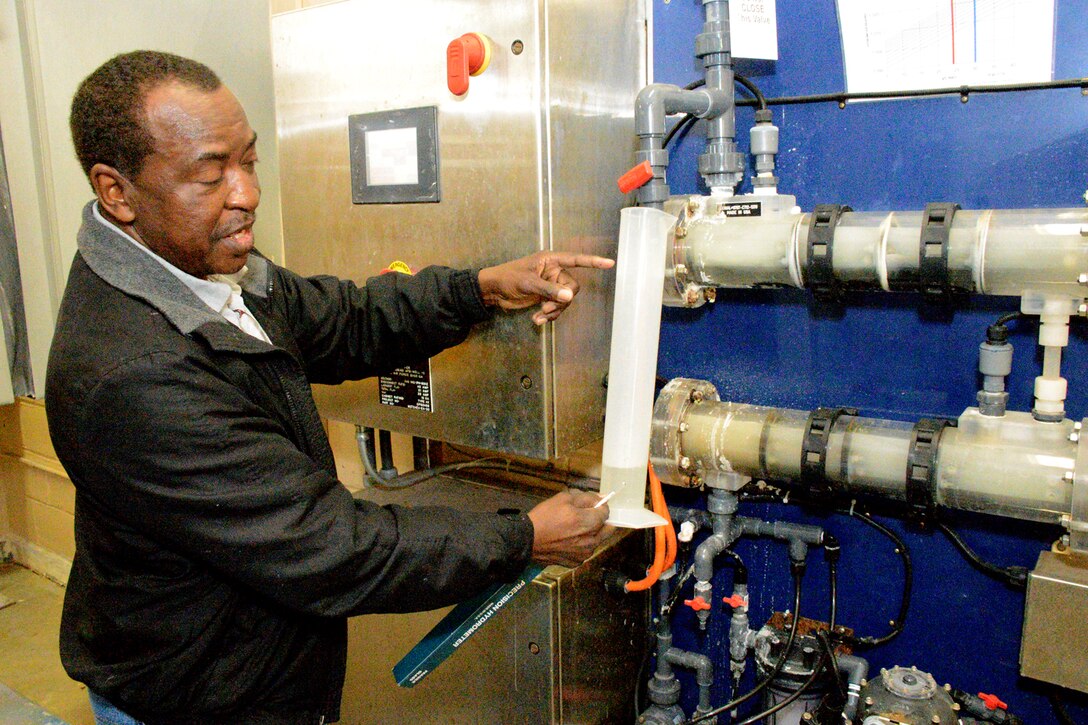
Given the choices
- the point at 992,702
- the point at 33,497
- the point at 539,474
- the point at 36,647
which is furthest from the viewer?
the point at 33,497

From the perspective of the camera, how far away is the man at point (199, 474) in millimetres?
963

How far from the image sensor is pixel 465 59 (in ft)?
4.06

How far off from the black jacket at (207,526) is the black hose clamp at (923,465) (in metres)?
0.56

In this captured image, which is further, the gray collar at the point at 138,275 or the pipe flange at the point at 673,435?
the pipe flange at the point at 673,435

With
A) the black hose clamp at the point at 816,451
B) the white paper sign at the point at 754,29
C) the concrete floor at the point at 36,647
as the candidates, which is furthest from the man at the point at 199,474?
the concrete floor at the point at 36,647

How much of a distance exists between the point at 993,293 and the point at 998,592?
0.50m

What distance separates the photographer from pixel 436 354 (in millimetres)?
1403

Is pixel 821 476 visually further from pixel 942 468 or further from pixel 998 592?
pixel 998 592

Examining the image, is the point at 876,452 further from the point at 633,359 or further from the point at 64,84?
the point at 64,84

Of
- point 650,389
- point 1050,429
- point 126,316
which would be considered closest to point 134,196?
point 126,316

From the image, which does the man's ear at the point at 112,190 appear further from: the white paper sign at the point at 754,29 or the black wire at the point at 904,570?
the black wire at the point at 904,570

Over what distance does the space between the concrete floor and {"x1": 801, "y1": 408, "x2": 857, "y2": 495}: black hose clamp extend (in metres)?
1.98

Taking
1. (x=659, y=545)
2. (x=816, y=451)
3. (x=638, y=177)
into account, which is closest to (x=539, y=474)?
(x=659, y=545)

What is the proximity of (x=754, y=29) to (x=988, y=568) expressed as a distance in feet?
3.07
